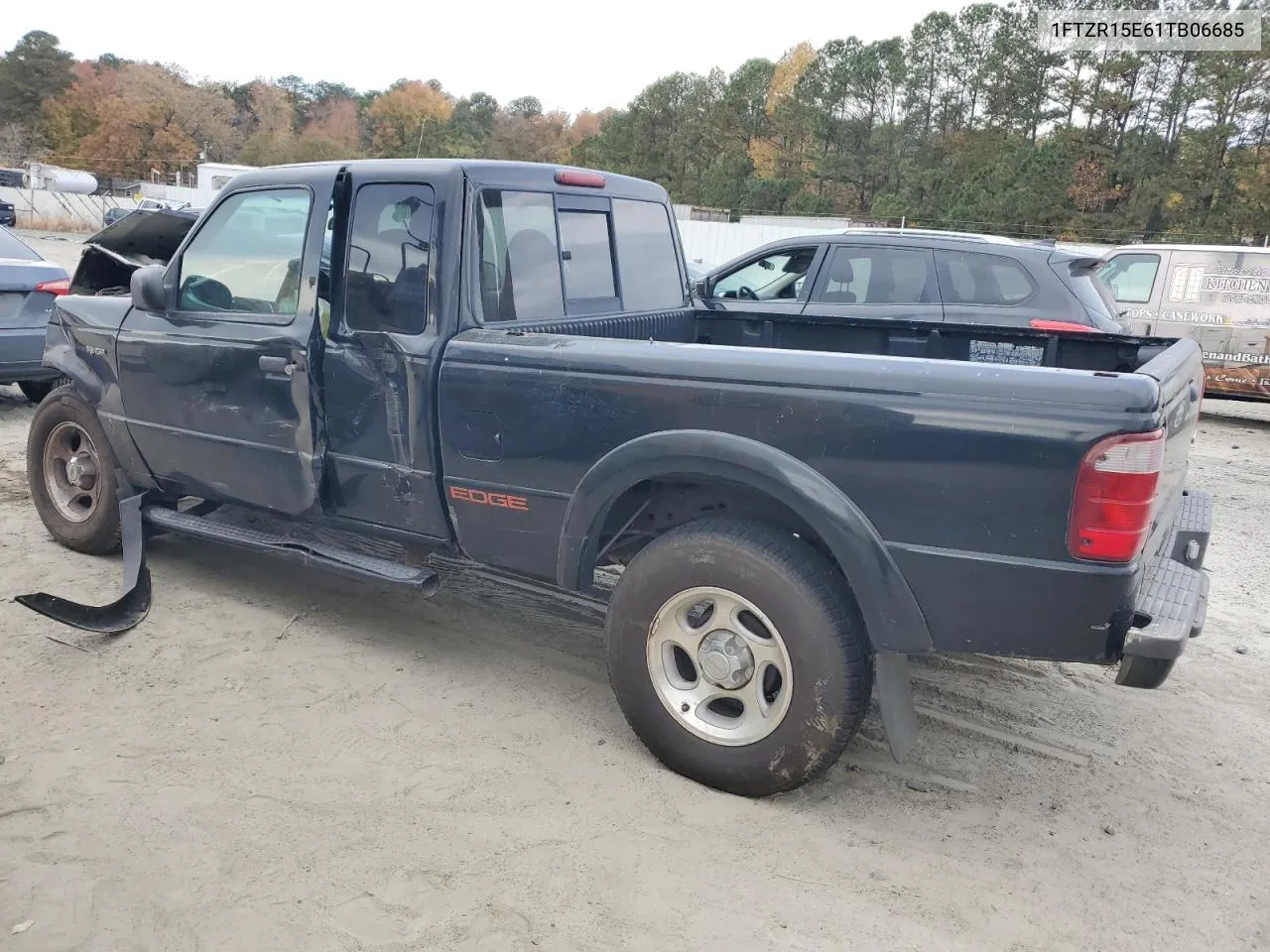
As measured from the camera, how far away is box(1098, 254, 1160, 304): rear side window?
10.7 m

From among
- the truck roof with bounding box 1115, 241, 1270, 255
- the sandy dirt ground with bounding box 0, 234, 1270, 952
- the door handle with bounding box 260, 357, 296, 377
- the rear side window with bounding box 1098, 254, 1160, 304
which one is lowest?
the sandy dirt ground with bounding box 0, 234, 1270, 952

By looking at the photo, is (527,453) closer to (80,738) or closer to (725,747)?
(725,747)

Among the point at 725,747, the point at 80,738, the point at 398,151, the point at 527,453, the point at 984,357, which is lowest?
the point at 80,738

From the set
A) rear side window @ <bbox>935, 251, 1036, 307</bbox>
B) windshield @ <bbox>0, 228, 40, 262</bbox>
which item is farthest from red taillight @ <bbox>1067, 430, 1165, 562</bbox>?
windshield @ <bbox>0, 228, 40, 262</bbox>

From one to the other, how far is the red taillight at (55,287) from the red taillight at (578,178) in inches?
210

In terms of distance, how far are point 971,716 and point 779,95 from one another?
66652 mm

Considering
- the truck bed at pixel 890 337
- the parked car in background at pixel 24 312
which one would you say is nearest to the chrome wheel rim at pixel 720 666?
the truck bed at pixel 890 337

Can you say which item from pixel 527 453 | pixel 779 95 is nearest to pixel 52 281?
pixel 527 453

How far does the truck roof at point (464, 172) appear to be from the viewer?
12.3 feet

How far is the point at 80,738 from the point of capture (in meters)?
3.45

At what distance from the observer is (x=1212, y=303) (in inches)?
408

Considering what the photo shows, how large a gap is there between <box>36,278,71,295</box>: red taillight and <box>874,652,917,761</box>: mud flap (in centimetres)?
721

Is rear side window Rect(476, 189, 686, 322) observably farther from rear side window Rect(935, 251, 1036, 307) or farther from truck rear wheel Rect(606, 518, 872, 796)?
rear side window Rect(935, 251, 1036, 307)

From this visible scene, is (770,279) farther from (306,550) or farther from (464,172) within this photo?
(306,550)
